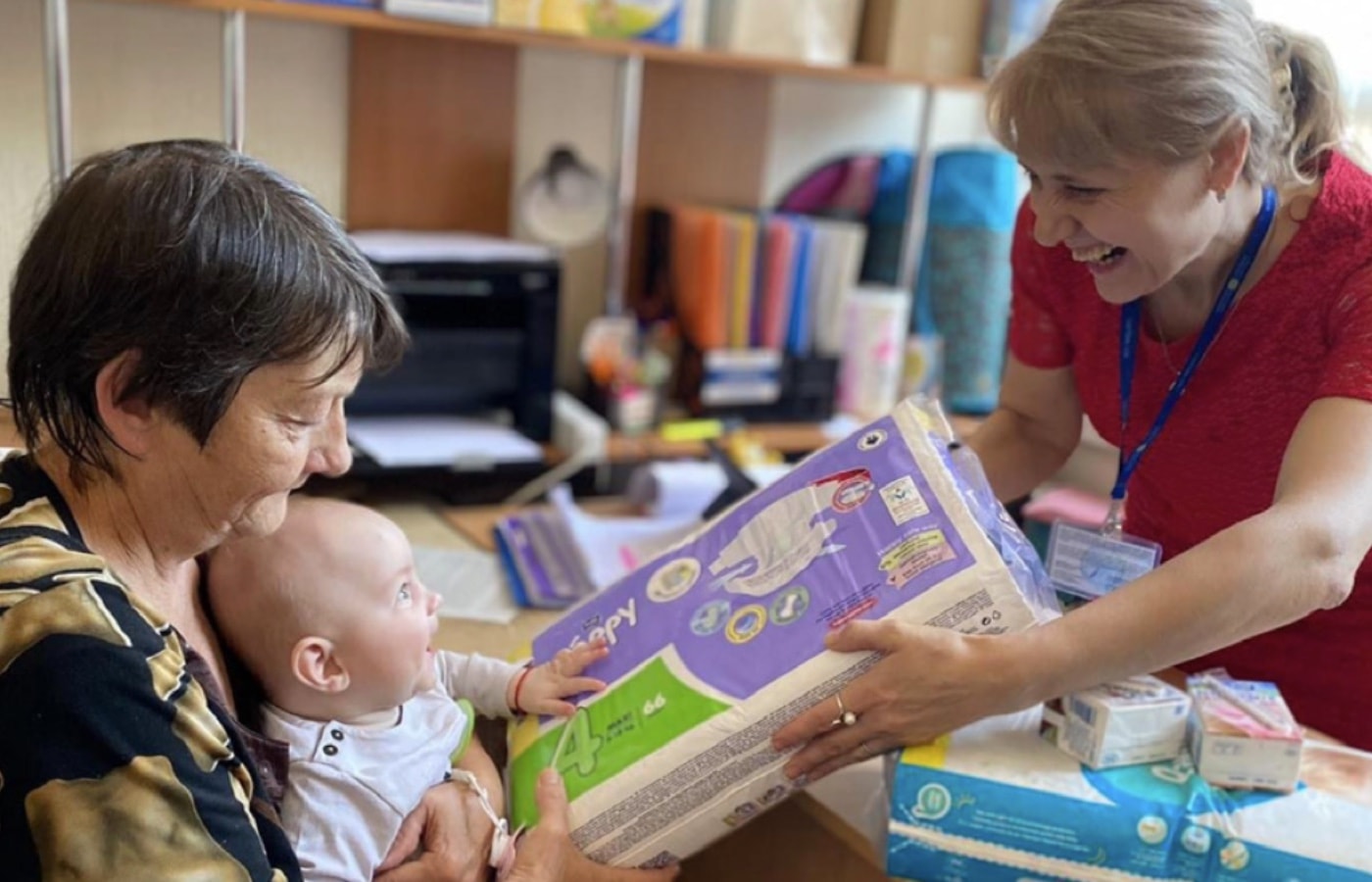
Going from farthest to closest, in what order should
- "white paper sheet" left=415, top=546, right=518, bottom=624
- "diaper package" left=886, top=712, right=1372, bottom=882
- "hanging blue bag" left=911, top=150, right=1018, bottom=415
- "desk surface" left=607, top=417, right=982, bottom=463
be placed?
"hanging blue bag" left=911, top=150, right=1018, bottom=415, "desk surface" left=607, top=417, right=982, bottom=463, "white paper sheet" left=415, top=546, right=518, bottom=624, "diaper package" left=886, top=712, right=1372, bottom=882

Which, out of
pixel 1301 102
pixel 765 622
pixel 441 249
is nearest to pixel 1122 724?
pixel 765 622

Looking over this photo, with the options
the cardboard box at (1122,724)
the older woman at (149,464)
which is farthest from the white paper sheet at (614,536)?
the older woman at (149,464)

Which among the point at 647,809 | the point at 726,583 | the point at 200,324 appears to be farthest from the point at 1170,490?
the point at 200,324

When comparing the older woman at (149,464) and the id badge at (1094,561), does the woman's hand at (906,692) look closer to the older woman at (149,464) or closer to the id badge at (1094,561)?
the id badge at (1094,561)

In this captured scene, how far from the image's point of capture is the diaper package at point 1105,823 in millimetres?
1027

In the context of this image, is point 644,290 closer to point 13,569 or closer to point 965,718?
point 965,718

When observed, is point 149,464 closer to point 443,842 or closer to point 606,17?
point 443,842

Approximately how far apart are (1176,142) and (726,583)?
558 mm

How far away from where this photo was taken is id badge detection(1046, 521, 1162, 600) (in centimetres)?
118

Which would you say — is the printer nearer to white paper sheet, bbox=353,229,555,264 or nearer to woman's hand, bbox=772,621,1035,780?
white paper sheet, bbox=353,229,555,264

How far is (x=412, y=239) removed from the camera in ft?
7.42

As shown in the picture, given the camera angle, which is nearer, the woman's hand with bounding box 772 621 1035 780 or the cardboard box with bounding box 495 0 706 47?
the woman's hand with bounding box 772 621 1035 780

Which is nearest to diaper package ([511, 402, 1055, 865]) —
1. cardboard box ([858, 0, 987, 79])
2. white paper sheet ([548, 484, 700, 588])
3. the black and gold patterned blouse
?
the black and gold patterned blouse

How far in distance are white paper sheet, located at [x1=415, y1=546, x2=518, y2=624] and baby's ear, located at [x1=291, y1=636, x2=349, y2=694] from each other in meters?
0.47
